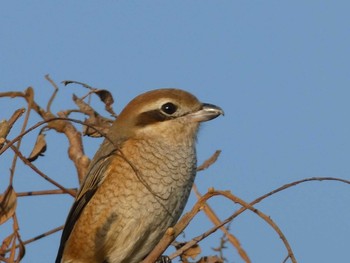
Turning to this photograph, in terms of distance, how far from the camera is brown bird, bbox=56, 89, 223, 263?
160 inches

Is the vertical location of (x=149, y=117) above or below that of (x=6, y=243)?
above

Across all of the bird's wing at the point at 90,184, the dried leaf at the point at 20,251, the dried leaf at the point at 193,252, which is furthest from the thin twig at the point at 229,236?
the bird's wing at the point at 90,184

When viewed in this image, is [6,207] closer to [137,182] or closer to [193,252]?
[193,252]

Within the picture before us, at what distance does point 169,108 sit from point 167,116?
0.05 m

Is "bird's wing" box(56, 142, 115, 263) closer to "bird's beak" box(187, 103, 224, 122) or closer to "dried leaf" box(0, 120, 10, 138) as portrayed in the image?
"bird's beak" box(187, 103, 224, 122)

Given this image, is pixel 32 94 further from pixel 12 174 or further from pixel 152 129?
pixel 152 129

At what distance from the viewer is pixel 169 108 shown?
14.5 feet

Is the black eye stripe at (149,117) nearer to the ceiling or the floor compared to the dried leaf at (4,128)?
nearer to the ceiling

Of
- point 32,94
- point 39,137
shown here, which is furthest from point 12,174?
point 39,137

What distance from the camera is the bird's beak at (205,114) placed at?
4410mm

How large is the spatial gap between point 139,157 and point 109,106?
1.17ft

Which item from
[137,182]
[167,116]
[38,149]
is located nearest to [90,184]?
[137,182]

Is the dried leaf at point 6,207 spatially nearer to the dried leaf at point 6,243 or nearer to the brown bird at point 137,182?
the dried leaf at point 6,243

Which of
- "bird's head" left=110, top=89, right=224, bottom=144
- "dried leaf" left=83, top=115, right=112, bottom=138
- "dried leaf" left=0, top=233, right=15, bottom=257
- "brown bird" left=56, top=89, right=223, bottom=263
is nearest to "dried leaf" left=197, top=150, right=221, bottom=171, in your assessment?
"brown bird" left=56, top=89, right=223, bottom=263
